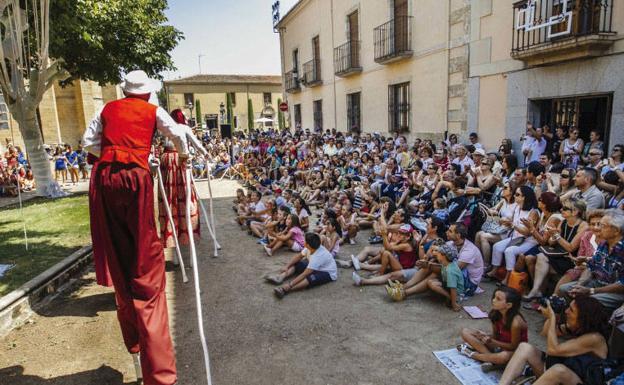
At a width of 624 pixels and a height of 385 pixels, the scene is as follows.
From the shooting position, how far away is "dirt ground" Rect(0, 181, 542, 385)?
3568 mm

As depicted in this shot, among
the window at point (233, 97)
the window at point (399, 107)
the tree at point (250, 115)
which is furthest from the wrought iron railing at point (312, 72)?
the window at point (233, 97)

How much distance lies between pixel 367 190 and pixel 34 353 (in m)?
6.83

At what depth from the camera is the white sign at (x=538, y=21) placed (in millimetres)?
7361

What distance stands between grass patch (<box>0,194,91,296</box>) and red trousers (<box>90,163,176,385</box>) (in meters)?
2.88

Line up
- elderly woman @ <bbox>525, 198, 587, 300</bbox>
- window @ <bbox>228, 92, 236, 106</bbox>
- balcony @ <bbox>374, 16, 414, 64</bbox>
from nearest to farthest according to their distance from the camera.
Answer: elderly woman @ <bbox>525, 198, 587, 300</bbox> → balcony @ <bbox>374, 16, 414, 64</bbox> → window @ <bbox>228, 92, 236, 106</bbox>

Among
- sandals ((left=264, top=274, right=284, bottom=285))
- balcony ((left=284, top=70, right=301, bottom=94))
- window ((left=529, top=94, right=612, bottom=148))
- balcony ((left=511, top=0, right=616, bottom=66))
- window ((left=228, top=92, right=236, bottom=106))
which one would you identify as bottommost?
sandals ((left=264, top=274, right=284, bottom=285))

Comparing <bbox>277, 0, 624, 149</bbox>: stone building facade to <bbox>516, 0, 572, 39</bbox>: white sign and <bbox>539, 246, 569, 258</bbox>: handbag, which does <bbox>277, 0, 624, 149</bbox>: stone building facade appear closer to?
<bbox>516, 0, 572, 39</bbox>: white sign

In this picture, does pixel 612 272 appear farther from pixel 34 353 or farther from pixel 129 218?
pixel 34 353

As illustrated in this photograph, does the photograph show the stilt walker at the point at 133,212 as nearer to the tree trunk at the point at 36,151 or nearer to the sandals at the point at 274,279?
the sandals at the point at 274,279

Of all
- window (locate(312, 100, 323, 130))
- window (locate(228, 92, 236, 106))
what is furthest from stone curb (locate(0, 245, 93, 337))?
window (locate(228, 92, 236, 106))

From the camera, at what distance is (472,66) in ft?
34.2

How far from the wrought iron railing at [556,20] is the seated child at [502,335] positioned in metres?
5.84

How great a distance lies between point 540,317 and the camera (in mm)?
4469

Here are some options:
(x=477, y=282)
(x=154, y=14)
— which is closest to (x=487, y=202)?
(x=477, y=282)
